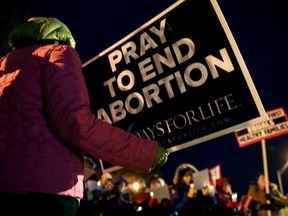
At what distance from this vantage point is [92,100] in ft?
9.98

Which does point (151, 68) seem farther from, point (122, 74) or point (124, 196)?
point (124, 196)

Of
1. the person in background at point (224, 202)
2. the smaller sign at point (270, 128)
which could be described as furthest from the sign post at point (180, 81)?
the person in background at point (224, 202)

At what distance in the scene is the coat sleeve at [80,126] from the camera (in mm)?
1435

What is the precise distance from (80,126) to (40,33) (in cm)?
63

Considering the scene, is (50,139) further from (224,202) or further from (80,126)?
(224,202)

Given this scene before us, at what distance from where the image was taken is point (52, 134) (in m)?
1.48

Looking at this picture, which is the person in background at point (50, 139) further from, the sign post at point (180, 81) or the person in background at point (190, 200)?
the person in background at point (190, 200)

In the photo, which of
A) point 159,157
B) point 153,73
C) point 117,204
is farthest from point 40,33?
point 117,204

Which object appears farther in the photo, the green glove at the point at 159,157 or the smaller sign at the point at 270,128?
the smaller sign at the point at 270,128

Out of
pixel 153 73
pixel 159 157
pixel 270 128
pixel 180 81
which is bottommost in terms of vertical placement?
pixel 270 128

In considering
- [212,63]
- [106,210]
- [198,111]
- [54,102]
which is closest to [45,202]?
[54,102]

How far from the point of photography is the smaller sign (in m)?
6.50

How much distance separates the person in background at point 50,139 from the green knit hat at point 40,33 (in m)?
0.09

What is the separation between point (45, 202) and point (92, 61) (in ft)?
6.36
